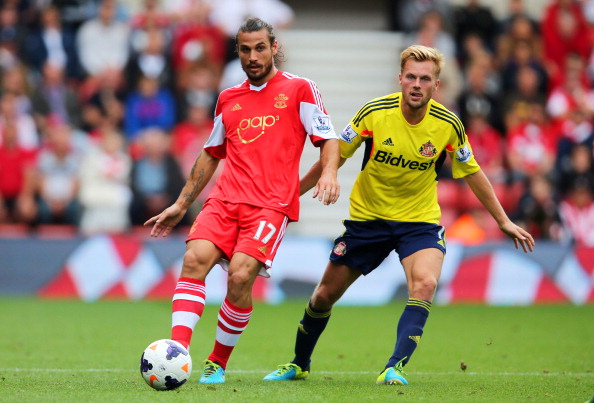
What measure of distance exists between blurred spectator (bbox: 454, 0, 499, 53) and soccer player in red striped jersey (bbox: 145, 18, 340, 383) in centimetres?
1176

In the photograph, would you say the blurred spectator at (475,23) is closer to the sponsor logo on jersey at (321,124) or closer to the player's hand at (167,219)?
the sponsor logo on jersey at (321,124)

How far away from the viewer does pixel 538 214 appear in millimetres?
15711

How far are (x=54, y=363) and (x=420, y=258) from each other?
3139 mm

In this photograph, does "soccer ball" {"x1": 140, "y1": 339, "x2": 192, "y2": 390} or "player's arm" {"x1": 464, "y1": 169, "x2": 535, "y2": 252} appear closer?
"soccer ball" {"x1": 140, "y1": 339, "x2": 192, "y2": 390}

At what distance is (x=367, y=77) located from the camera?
19.3 metres

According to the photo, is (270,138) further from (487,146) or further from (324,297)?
(487,146)

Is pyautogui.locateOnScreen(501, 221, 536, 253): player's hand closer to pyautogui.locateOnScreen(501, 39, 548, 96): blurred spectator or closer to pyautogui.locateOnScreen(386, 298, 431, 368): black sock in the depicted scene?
pyautogui.locateOnScreen(386, 298, 431, 368): black sock

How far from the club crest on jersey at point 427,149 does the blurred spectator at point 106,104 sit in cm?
1010

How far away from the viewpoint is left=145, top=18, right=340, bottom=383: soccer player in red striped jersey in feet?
23.1

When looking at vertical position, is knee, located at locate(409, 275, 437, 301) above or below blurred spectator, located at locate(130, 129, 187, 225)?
above

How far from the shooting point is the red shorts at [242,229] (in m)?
7.07

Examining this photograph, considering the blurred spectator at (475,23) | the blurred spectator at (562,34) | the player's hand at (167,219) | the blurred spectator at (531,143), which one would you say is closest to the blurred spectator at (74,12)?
the blurred spectator at (475,23)

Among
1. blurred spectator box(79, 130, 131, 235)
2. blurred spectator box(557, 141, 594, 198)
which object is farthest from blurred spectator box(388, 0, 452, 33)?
blurred spectator box(79, 130, 131, 235)

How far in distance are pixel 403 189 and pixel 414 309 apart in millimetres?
944
